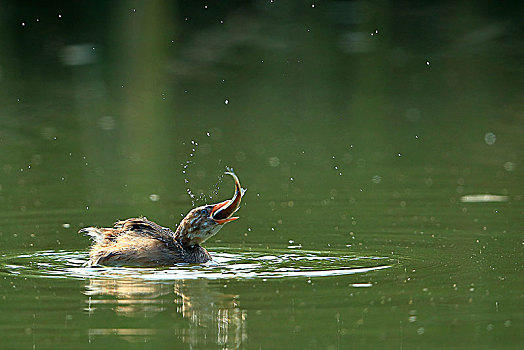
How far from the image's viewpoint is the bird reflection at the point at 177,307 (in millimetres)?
7238

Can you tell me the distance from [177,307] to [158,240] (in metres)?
1.77

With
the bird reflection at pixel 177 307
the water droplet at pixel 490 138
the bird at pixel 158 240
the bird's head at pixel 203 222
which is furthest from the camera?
the water droplet at pixel 490 138

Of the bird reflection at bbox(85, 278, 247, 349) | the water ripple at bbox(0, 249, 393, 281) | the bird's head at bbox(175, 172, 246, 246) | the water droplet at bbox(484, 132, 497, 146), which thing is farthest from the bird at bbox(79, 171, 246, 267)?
the water droplet at bbox(484, 132, 497, 146)

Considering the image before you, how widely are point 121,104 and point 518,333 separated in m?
16.3

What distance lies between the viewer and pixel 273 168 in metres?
15.7

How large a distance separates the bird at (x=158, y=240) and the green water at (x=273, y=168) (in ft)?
0.61

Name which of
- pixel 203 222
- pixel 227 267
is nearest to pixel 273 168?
pixel 203 222

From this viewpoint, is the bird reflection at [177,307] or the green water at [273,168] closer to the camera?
the bird reflection at [177,307]

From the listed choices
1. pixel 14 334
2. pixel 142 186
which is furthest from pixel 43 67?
pixel 14 334

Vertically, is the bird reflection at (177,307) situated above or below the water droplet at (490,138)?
below

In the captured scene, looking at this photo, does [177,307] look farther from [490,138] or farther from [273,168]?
[490,138]

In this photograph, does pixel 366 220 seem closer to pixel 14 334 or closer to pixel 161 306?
pixel 161 306

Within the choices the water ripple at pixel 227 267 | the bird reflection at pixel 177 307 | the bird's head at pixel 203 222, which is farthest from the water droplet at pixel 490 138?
the bird reflection at pixel 177 307

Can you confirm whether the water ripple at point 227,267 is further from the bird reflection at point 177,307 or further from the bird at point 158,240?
the bird reflection at point 177,307
